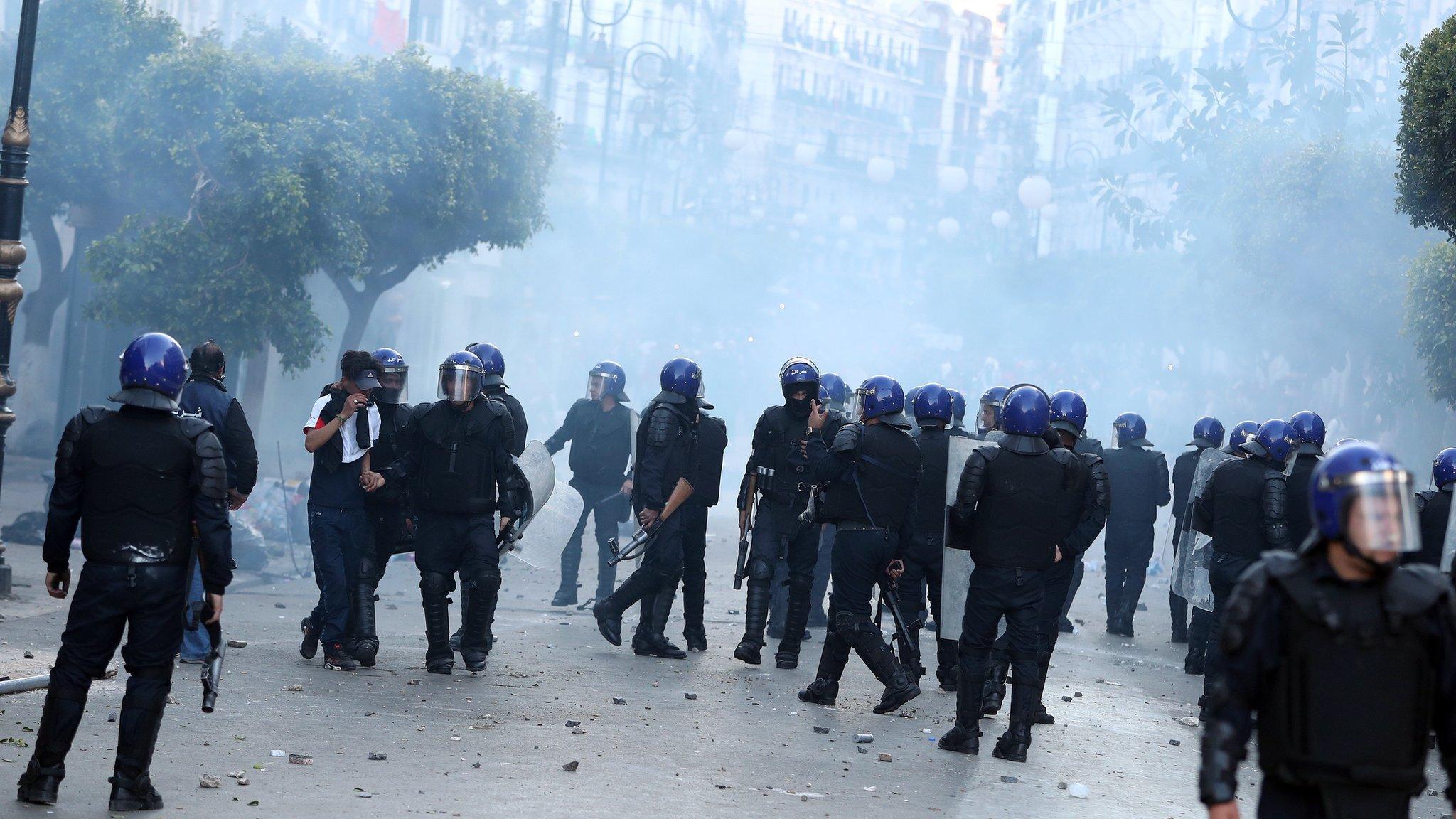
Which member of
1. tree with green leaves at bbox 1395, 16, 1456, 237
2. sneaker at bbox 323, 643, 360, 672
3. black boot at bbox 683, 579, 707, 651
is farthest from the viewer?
black boot at bbox 683, 579, 707, 651

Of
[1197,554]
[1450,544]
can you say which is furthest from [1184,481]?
[1450,544]

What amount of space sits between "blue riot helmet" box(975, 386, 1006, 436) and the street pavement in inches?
76.9

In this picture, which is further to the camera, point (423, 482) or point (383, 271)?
point (383, 271)

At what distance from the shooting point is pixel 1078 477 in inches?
296

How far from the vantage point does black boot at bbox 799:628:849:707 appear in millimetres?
8695

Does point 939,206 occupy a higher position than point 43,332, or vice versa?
point 939,206

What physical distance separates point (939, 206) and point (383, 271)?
60.0 m

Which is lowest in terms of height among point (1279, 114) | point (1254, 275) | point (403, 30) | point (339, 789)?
point (339, 789)

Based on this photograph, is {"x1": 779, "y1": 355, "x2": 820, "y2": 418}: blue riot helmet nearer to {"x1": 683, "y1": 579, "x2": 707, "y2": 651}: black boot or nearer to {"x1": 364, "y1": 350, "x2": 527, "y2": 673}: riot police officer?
{"x1": 683, "y1": 579, "x2": 707, "y2": 651}: black boot

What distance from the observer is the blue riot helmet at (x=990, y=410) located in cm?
1181

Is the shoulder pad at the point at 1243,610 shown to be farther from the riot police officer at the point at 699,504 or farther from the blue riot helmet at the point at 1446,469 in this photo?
the riot police officer at the point at 699,504

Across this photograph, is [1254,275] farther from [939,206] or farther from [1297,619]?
[939,206]

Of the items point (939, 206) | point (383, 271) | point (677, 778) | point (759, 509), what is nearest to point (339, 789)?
point (677, 778)

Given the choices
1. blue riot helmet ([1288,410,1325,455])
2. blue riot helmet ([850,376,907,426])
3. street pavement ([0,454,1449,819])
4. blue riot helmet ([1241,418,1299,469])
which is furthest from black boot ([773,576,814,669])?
blue riot helmet ([1288,410,1325,455])
